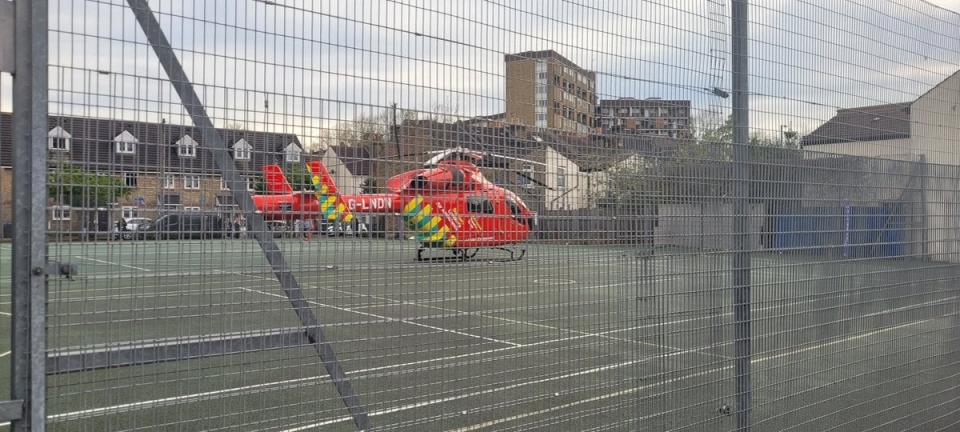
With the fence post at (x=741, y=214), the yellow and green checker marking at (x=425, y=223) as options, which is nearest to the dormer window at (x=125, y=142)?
the yellow and green checker marking at (x=425, y=223)

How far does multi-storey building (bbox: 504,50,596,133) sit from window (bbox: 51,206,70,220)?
71.7 inches

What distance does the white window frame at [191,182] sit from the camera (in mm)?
2705

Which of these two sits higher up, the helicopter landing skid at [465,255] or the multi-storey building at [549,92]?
the multi-storey building at [549,92]

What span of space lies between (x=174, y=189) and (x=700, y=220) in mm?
2798

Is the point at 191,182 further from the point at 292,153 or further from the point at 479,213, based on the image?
the point at 479,213

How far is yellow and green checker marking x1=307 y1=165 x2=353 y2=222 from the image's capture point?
296 cm

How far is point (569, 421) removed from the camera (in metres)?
3.98

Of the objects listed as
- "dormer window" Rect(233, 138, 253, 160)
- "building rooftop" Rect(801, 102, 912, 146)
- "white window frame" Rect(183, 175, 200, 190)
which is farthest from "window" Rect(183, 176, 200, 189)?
"building rooftop" Rect(801, 102, 912, 146)

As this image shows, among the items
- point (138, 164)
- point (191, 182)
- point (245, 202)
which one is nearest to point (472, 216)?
point (245, 202)

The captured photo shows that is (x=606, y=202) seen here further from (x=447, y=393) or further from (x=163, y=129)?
(x=163, y=129)

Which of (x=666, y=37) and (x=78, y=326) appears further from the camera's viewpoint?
(x=666, y=37)

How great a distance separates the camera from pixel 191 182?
8.91ft

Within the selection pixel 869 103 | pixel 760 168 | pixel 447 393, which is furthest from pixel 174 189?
pixel 869 103

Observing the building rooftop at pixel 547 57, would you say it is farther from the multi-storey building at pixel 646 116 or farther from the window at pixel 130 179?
the window at pixel 130 179
